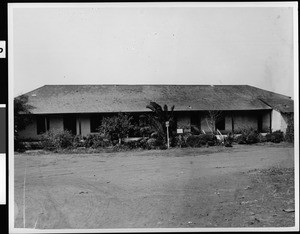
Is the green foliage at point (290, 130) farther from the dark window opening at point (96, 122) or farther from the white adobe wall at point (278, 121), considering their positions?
the dark window opening at point (96, 122)

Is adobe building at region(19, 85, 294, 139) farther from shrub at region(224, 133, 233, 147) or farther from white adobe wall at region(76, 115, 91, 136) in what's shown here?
shrub at region(224, 133, 233, 147)

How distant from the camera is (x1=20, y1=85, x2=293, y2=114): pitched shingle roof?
5.21 metres

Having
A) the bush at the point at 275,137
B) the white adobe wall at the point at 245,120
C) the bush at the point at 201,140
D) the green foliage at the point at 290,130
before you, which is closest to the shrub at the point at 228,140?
the white adobe wall at the point at 245,120

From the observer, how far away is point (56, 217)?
4.39m

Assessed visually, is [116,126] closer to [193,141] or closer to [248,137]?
[193,141]

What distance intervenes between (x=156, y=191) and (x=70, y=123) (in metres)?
2.03

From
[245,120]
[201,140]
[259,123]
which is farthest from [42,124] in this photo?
[259,123]

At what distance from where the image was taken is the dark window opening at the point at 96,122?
5637 millimetres

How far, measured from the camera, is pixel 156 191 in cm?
495

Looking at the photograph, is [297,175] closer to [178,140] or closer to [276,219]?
[276,219]

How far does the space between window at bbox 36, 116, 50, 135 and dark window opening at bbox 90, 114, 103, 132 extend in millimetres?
710

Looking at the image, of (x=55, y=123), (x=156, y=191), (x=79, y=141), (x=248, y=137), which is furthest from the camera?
(x=248, y=137)

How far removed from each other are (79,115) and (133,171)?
4.53 ft

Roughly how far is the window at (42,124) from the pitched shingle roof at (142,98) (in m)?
0.17
